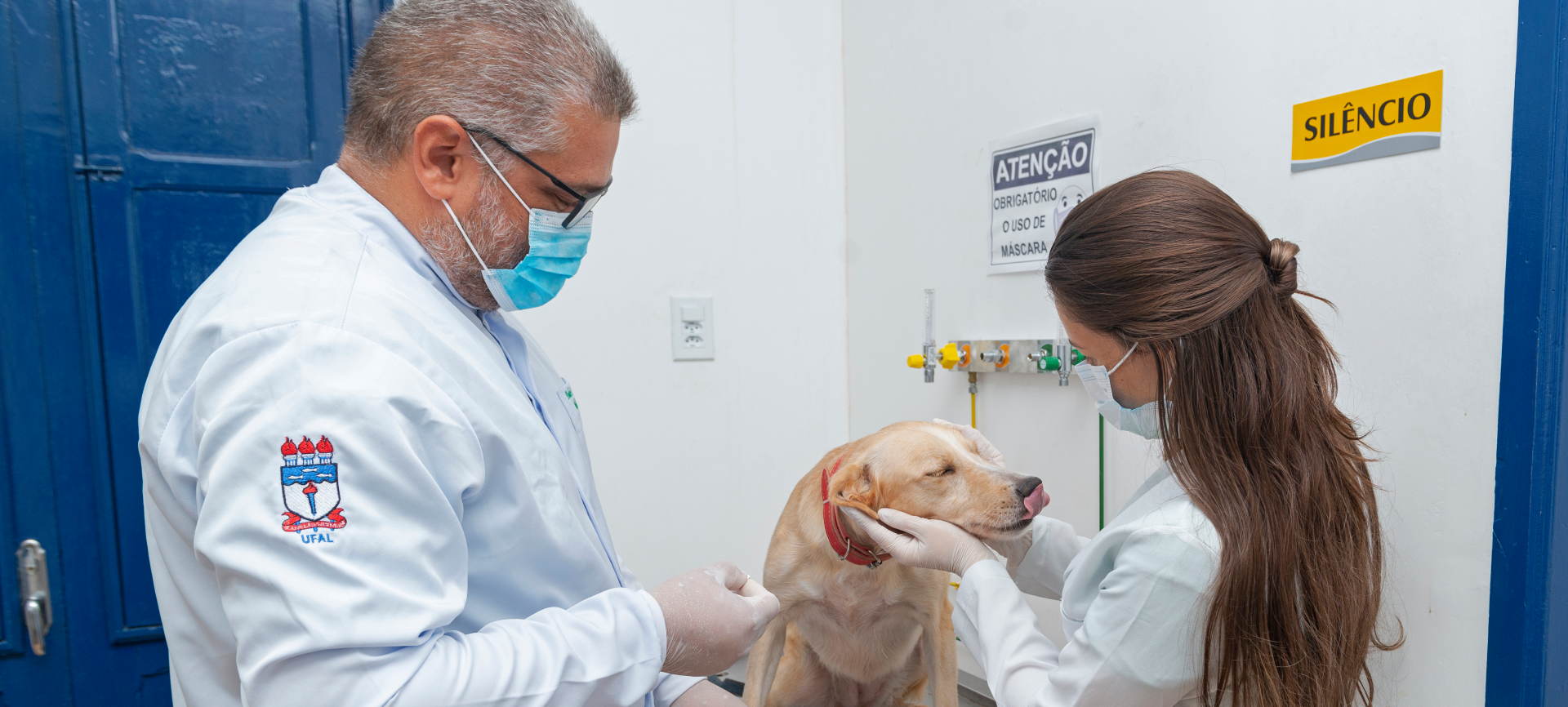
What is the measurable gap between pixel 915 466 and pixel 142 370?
1.65 metres

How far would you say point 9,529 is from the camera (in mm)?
1650

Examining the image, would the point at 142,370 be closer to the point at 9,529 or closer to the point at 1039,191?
the point at 9,529

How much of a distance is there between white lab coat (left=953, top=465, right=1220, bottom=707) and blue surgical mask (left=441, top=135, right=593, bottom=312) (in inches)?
31.7

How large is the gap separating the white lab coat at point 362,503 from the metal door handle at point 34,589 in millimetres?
1116

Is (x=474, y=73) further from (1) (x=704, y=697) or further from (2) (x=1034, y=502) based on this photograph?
(2) (x=1034, y=502)

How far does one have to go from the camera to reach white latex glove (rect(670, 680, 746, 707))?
1.12 m

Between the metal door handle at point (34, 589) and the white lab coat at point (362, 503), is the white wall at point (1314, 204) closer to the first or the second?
the white lab coat at point (362, 503)

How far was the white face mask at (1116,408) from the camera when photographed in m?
1.19

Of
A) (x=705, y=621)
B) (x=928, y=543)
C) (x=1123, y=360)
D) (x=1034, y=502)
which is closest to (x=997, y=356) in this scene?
(x=1034, y=502)

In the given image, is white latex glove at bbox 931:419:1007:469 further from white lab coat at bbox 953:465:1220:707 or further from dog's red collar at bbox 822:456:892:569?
white lab coat at bbox 953:465:1220:707

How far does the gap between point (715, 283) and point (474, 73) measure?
60.4 inches

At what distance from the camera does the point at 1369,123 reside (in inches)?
50.6

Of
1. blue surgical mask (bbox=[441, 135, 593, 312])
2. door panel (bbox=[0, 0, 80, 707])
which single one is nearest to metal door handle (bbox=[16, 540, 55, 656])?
door panel (bbox=[0, 0, 80, 707])

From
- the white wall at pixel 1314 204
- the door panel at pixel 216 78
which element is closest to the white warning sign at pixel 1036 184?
the white wall at pixel 1314 204
